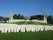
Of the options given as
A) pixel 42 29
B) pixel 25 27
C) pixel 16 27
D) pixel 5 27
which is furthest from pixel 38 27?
pixel 5 27

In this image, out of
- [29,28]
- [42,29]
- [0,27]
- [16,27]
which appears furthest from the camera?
[42,29]

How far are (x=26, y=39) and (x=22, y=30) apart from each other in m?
5.94

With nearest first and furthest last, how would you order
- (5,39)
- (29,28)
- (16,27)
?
(5,39) → (16,27) → (29,28)

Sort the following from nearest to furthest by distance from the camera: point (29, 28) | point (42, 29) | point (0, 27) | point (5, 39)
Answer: point (5, 39), point (0, 27), point (29, 28), point (42, 29)

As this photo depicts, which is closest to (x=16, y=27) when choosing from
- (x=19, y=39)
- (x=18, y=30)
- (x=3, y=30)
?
(x=18, y=30)

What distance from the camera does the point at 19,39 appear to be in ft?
42.2

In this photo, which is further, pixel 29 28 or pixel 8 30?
pixel 29 28

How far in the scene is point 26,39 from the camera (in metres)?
12.9

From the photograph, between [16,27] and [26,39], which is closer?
[26,39]

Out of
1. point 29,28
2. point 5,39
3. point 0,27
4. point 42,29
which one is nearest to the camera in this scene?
point 5,39

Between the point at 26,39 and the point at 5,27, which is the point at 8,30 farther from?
the point at 26,39

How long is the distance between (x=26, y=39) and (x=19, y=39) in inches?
21.4

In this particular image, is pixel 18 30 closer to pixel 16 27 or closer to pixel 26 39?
pixel 16 27

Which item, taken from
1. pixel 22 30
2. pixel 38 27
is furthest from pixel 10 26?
pixel 38 27
